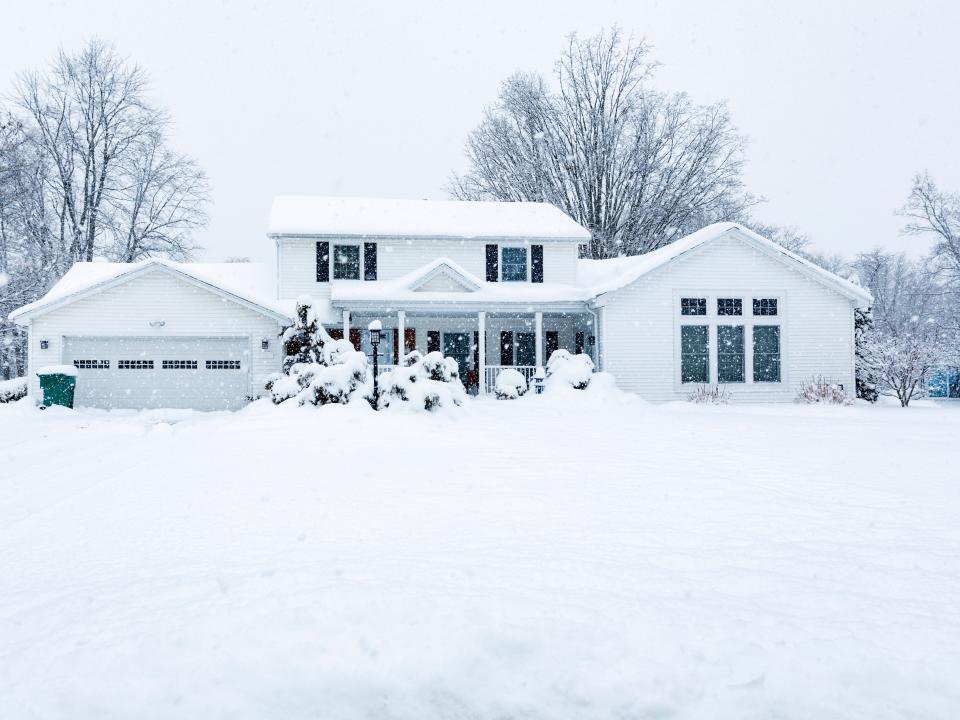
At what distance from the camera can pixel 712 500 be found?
514 centimetres

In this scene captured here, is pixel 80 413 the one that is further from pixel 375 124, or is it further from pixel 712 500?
pixel 375 124

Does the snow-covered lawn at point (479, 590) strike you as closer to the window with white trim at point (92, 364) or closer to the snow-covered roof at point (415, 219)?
the window with white trim at point (92, 364)

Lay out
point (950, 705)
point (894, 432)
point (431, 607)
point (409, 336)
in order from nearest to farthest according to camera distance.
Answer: point (950, 705) < point (431, 607) < point (894, 432) < point (409, 336)

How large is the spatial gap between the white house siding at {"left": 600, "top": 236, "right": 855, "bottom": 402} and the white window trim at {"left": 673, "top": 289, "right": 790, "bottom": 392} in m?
0.03

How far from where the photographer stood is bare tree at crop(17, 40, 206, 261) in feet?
87.8

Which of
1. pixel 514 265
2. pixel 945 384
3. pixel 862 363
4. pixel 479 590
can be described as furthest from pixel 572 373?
pixel 945 384

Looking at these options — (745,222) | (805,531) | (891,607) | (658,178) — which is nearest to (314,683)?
(891,607)

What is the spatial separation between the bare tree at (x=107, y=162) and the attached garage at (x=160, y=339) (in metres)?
11.3

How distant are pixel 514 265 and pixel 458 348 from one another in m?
3.18

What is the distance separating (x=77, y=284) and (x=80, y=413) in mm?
4773

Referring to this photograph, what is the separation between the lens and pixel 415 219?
21.0 meters

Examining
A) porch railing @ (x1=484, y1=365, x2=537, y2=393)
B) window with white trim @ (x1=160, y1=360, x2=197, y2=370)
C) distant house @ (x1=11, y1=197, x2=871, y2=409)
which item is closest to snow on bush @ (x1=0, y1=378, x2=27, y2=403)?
distant house @ (x1=11, y1=197, x2=871, y2=409)

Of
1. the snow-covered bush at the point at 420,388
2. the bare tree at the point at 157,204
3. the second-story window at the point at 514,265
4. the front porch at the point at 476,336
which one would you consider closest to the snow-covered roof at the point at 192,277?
the front porch at the point at 476,336

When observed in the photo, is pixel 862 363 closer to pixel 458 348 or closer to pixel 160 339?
pixel 458 348
